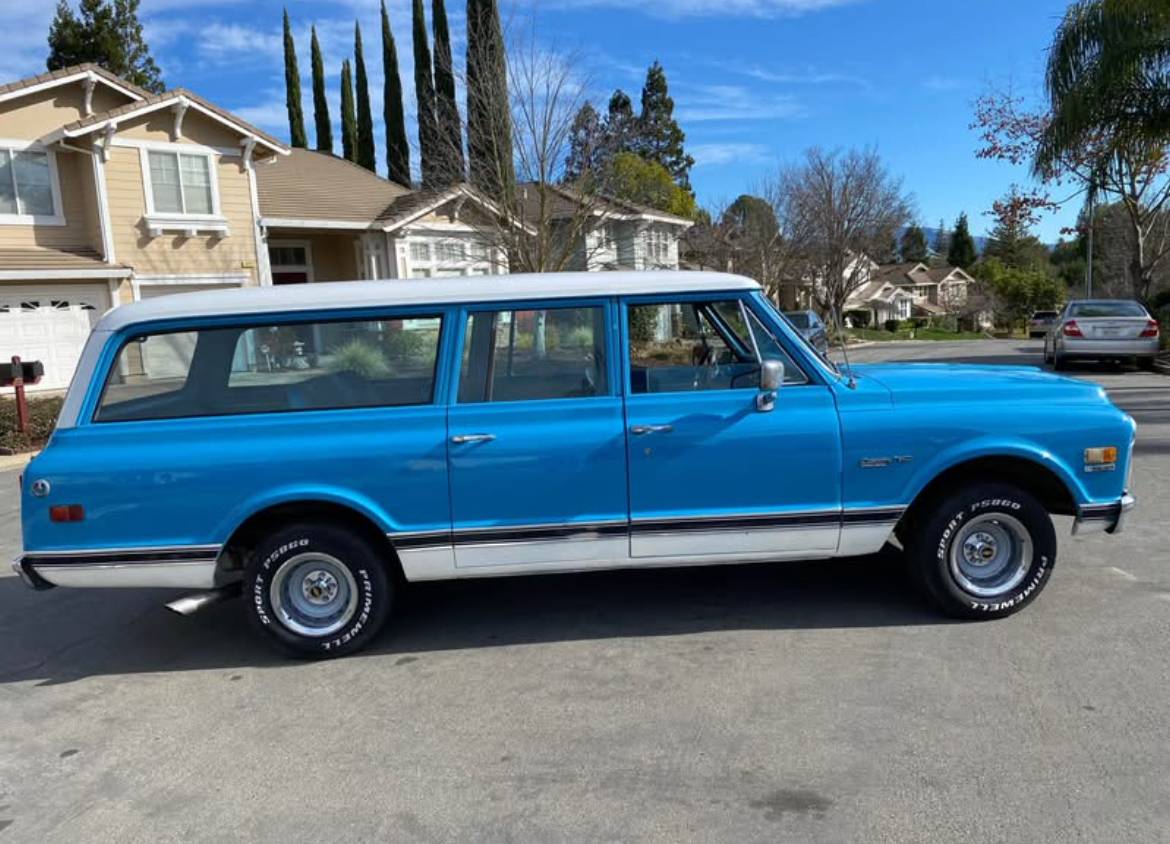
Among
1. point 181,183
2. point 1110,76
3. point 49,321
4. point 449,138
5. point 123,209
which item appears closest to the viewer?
point 1110,76

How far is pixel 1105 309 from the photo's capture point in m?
16.4

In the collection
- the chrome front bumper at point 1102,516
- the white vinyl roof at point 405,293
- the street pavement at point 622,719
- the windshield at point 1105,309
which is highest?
the white vinyl roof at point 405,293

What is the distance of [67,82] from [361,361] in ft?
64.2

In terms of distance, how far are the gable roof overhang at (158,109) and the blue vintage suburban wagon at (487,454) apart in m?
17.7

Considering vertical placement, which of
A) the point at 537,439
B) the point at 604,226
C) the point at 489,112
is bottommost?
the point at 537,439

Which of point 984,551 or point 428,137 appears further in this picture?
point 428,137

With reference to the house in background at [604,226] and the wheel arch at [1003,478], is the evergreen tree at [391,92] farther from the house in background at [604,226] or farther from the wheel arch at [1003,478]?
the wheel arch at [1003,478]

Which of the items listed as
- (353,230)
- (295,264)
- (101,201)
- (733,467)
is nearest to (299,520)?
(733,467)

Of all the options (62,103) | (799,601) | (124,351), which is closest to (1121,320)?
(799,601)

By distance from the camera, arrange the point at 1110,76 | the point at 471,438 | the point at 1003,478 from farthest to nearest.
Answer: the point at 1110,76 → the point at 1003,478 → the point at 471,438

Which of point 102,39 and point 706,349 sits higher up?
point 102,39

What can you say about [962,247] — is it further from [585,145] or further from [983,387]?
[983,387]

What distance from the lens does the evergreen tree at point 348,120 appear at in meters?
42.6

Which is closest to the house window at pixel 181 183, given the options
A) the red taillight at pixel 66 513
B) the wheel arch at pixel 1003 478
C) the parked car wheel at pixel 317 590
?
the red taillight at pixel 66 513
